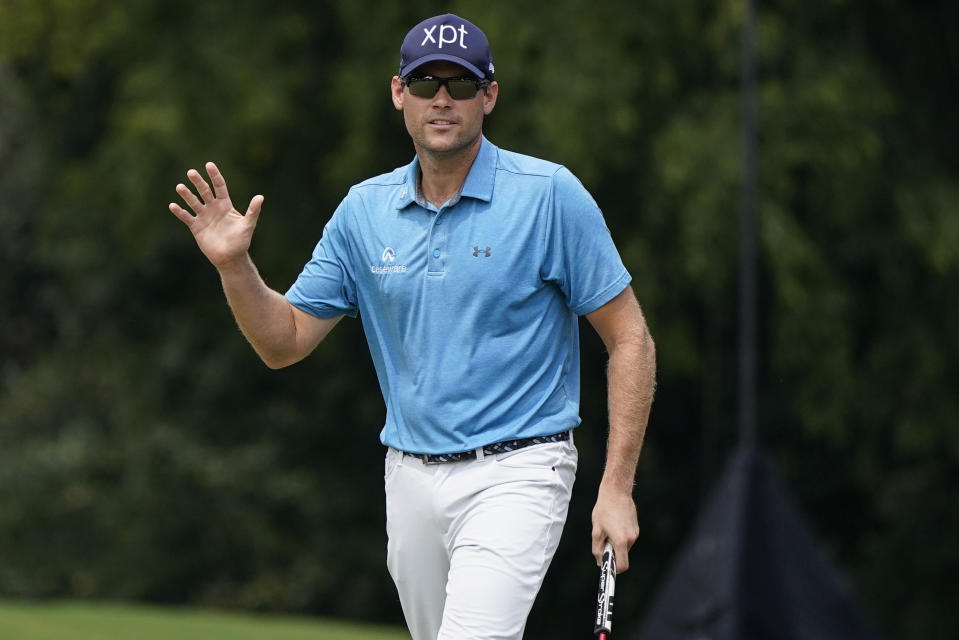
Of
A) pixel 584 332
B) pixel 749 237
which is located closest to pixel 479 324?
pixel 749 237

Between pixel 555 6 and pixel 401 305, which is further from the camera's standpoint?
pixel 555 6

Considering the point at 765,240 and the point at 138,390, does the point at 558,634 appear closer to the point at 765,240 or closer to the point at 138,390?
the point at 138,390

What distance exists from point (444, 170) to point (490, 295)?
35 centimetres

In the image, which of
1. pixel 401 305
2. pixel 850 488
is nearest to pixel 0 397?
pixel 850 488

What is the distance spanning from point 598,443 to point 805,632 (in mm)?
6505

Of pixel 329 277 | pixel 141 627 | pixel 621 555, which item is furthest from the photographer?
pixel 141 627

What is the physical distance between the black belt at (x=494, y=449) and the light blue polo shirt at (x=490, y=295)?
3 cm

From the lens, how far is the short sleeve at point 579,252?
13.6ft

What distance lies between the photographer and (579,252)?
4.16 m

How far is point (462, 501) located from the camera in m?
4.16

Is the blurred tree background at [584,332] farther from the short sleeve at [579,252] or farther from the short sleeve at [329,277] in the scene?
the short sleeve at [579,252]

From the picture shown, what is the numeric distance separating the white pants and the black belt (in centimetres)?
1

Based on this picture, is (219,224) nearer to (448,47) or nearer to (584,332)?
(448,47)

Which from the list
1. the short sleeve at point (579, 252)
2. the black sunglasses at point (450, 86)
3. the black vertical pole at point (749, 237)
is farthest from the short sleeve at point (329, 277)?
the black vertical pole at point (749, 237)
